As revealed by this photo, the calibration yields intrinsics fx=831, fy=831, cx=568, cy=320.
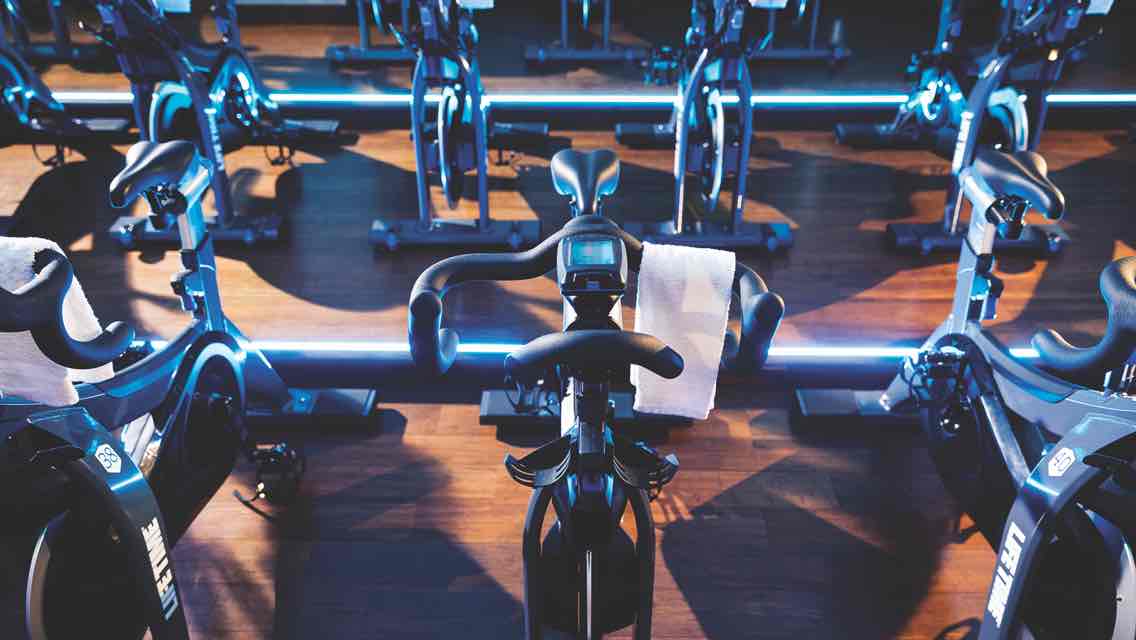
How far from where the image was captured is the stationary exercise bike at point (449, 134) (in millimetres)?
3641

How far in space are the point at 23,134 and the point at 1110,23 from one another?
7400mm

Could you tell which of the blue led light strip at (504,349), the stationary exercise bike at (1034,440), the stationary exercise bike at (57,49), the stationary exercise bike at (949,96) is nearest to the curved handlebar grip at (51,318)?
the blue led light strip at (504,349)

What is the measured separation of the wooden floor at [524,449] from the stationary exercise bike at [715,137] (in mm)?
201

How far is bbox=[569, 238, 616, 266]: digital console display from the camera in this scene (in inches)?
54.8

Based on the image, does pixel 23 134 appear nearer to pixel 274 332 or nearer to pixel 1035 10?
pixel 274 332

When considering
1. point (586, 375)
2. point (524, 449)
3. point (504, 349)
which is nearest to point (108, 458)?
point (586, 375)

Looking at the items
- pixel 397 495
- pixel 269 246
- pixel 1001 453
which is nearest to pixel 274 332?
pixel 269 246

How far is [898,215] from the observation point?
166 inches

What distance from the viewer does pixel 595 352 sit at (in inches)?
47.1

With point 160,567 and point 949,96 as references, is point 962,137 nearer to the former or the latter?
point 949,96

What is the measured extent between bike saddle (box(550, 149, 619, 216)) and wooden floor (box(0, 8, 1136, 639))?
4.02 feet

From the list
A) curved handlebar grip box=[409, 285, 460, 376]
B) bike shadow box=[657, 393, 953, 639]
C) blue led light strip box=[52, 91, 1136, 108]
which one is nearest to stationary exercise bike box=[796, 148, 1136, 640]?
bike shadow box=[657, 393, 953, 639]

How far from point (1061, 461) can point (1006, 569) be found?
301 mm

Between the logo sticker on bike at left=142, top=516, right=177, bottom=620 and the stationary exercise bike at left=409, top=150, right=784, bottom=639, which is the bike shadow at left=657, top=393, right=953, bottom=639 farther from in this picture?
the logo sticker on bike at left=142, top=516, right=177, bottom=620
